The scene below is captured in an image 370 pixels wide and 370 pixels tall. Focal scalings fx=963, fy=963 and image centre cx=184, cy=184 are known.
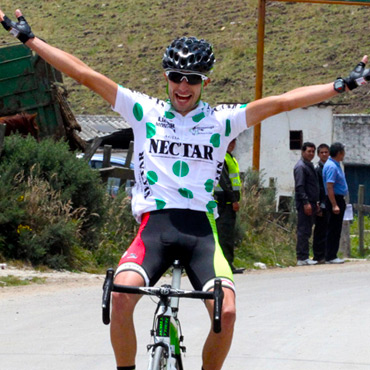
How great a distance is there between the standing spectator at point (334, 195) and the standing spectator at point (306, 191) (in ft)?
0.70

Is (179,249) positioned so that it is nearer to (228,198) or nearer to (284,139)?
(228,198)

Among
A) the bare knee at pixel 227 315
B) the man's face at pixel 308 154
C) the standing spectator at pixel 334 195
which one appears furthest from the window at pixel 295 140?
the bare knee at pixel 227 315

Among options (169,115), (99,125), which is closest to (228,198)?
(169,115)

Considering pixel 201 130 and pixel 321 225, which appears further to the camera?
pixel 321 225

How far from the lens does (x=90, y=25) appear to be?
5491cm

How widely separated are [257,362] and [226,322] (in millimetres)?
2556

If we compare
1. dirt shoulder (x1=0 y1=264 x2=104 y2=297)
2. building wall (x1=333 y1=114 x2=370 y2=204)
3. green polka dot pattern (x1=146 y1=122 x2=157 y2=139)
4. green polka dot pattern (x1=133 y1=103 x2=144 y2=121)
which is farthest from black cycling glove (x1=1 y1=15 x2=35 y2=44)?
building wall (x1=333 y1=114 x2=370 y2=204)

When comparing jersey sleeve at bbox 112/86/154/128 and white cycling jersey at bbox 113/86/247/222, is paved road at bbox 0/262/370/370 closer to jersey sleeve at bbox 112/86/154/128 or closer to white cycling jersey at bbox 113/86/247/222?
white cycling jersey at bbox 113/86/247/222

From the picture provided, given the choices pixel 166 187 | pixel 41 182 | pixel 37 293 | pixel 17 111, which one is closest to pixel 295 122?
pixel 17 111

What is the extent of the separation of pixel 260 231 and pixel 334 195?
226 centimetres

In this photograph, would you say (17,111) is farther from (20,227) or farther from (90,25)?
(90,25)

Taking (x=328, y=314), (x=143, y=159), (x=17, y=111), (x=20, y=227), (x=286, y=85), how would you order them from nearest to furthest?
(x=143, y=159) → (x=328, y=314) → (x=20, y=227) → (x=17, y=111) → (x=286, y=85)

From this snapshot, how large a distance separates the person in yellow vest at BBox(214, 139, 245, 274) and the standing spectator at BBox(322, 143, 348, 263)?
2.65m

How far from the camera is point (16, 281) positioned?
36.6 ft
